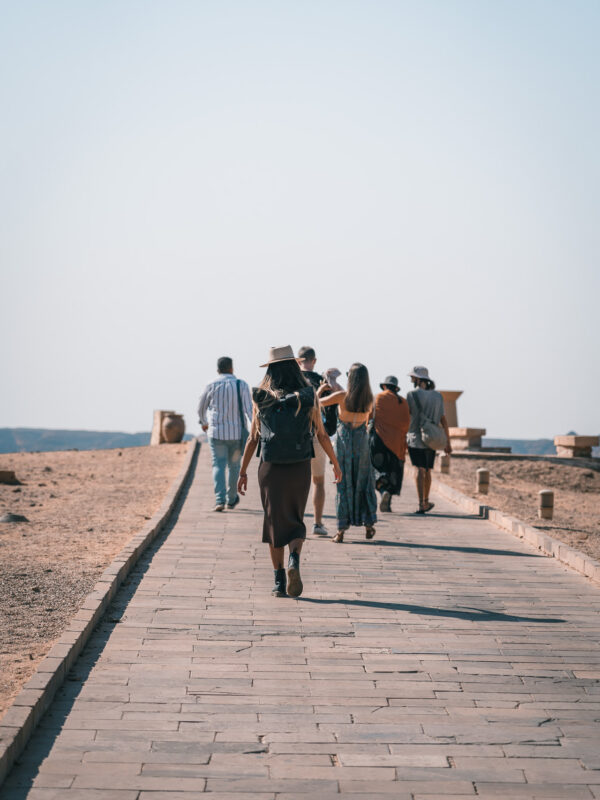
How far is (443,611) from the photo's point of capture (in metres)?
7.95

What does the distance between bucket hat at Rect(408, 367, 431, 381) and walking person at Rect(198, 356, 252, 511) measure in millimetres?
2315

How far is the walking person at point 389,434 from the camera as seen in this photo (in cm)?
1331

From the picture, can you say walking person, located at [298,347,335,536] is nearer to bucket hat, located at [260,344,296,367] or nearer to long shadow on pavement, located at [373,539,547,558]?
long shadow on pavement, located at [373,539,547,558]

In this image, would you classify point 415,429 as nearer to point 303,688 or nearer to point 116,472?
point 303,688

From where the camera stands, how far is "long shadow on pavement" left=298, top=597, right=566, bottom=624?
7.71 meters

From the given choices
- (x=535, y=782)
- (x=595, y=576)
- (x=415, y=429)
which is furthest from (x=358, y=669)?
(x=415, y=429)

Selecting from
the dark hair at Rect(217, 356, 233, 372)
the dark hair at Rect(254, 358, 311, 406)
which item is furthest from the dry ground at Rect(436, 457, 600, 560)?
the dark hair at Rect(254, 358, 311, 406)

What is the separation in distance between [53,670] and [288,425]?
9.75ft

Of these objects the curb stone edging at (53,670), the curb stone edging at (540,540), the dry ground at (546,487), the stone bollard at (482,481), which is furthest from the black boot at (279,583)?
the stone bollard at (482,481)

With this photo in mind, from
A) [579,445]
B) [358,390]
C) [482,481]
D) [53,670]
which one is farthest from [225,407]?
[579,445]

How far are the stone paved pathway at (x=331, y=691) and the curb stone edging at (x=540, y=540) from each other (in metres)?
0.27

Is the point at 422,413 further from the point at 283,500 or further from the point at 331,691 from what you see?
the point at 331,691

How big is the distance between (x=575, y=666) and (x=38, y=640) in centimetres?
368

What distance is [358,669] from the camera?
6.19 meters
